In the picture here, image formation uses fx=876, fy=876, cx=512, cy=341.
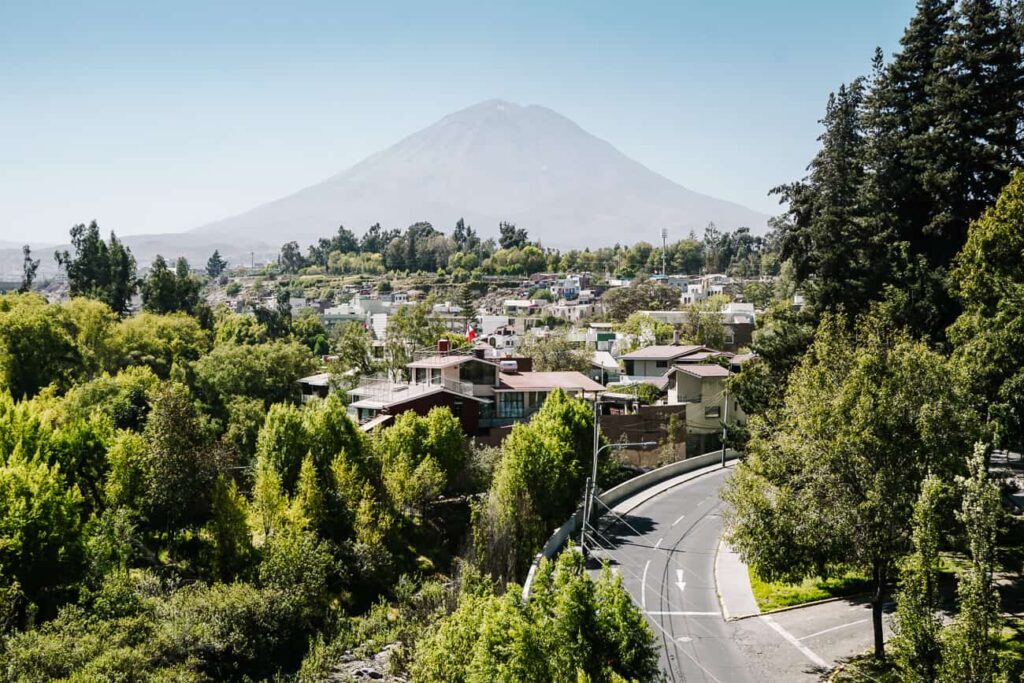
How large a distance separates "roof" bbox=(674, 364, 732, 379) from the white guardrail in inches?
203

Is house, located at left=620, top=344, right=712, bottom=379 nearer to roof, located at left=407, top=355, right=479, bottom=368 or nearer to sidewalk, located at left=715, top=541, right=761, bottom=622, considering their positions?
roof, located at left=407, top=355, right=479, bottom=368

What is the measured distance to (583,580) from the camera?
15836mm

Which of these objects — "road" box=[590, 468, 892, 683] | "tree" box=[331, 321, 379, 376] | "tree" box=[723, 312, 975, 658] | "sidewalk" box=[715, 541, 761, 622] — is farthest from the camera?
"tree" box=[331, 321, 379, 376]

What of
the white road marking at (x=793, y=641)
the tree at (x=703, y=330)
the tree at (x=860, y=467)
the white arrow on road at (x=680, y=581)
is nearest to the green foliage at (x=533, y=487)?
the white arrow on road at (x=680, y=581)

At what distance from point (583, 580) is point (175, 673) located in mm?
19384

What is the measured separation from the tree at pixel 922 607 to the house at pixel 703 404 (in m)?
45.3

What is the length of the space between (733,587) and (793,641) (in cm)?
573

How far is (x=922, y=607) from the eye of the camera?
548 inches

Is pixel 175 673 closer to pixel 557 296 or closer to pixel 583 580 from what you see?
pixel 583 580

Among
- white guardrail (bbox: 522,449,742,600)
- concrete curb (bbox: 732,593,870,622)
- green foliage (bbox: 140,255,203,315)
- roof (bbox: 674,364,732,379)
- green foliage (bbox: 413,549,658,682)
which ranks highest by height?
green foliage (bbox: 140,255,203,315)

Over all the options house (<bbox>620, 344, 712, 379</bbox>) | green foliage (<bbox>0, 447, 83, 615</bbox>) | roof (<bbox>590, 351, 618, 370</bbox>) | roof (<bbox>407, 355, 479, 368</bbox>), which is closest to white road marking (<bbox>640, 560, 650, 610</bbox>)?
green foliage (<bbox>0, 447, 83, 615</bbox>)

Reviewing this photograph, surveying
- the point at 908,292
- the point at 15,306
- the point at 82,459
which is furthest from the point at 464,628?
the point at 15,306

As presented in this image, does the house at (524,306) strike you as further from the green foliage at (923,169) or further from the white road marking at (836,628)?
the white road marking at (836,628)

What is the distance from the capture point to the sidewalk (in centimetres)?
2916
